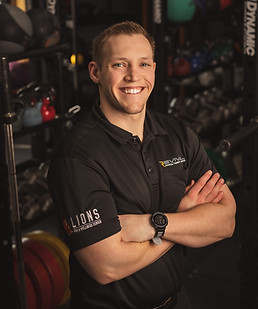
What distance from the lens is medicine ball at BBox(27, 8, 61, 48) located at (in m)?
3.24

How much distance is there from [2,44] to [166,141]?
4.40 ft

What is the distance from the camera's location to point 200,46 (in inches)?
209

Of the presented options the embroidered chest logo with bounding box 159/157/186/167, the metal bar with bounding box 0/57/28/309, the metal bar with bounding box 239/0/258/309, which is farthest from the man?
the metal bar with bounding box 239/0/258/309

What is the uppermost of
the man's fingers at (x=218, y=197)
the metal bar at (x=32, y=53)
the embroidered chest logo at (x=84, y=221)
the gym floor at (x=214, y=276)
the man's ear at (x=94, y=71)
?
the man's ear at (x=94, y=71)

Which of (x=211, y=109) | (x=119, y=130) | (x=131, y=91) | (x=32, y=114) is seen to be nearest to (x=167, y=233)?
(x=119, y=130)

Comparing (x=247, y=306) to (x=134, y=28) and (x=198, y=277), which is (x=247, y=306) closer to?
(x=198, y=277)

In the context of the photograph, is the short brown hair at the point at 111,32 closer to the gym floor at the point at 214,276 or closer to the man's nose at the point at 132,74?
the man's nose at the point at 132,74

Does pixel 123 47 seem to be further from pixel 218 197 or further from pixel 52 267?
pixel 52 267

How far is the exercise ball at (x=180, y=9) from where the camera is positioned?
447 centimetres

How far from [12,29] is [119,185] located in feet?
4.75

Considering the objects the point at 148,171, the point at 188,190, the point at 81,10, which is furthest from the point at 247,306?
the point at 81,10

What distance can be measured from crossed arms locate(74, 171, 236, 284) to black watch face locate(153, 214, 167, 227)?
0.9 inches

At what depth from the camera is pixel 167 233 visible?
1905 mm

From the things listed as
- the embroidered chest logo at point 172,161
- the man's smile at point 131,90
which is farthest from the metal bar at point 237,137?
the man's smile at point 131,90
